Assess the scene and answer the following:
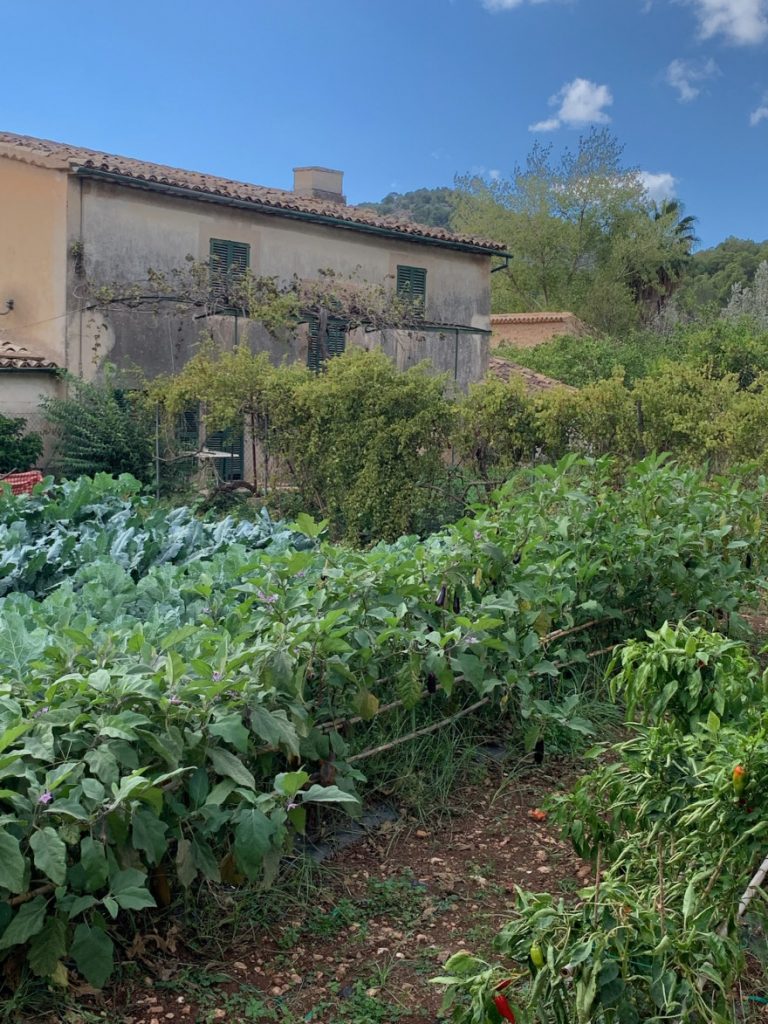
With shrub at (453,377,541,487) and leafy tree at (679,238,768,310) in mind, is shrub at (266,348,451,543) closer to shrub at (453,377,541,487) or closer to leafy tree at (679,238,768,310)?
shrub at (453,377,541,487)

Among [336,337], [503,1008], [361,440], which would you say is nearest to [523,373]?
[336,337]

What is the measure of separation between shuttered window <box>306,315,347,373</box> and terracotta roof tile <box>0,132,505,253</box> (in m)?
2.21

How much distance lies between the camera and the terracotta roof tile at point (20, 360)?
1622cm

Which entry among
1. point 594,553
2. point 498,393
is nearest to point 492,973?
point 594,553

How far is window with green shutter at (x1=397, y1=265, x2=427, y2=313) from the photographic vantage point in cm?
2181

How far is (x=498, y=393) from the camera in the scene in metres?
10.1

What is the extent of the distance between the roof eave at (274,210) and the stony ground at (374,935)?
14.8m

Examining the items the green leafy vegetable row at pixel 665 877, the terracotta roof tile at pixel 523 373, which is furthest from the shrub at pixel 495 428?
the terracotta roof tile at pixel 523 373

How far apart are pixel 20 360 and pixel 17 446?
61.0 inches

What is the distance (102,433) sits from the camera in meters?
15.6

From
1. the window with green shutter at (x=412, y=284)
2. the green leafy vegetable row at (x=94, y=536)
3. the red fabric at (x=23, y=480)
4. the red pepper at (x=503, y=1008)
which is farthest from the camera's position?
the window with green shutter at (x=412, y=284)

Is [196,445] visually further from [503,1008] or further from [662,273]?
[662,273]

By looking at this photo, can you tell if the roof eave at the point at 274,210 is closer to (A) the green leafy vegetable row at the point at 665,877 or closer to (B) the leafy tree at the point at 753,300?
(B) the leafy tree at the point at 753,300

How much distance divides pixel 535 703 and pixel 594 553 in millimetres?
1262
